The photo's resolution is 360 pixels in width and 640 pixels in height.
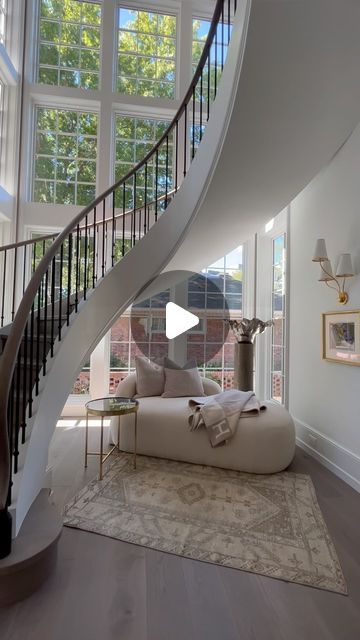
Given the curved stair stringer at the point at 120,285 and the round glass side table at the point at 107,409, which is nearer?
the curved stair stringer at the point at 120,285

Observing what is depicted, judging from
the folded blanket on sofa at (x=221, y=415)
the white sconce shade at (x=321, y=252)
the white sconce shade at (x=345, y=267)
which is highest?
the white sconce shade at (x=321, y=252)

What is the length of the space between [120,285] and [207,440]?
1.55m

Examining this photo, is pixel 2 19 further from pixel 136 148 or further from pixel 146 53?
pixel 136 148

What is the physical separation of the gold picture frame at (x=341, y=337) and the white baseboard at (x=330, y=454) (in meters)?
0.74

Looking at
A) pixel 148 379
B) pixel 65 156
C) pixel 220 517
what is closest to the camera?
pixel 220 517

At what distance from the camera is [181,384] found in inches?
147

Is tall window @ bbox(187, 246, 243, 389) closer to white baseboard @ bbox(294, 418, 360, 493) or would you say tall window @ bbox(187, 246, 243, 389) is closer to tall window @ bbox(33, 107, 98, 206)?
white baseboard @ bbox(294, 418, 360, 493)

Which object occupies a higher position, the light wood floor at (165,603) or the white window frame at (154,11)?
the white window frame at (154,11)

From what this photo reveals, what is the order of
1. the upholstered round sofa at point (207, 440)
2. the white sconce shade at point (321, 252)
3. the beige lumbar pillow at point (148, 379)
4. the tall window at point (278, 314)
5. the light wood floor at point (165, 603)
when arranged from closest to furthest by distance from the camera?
the light wood floor at point (165, 603), the upholstered round sofa at point (207, 440), the white sconce shade at point (321, 252), the beige lumbar pillow at point (148, 379), the tall window at point (278, 314)

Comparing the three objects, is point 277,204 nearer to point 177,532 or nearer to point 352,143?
point 352,143

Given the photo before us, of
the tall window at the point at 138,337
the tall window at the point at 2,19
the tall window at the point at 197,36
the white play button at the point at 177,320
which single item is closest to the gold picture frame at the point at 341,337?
the white play button at the point at 177,320

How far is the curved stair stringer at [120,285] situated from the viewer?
5.88 ft

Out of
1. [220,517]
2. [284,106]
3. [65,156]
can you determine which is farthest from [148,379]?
[65,156]

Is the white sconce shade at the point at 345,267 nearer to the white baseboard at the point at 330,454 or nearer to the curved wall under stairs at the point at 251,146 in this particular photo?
the curved wall under stairs at the point at 251,146
